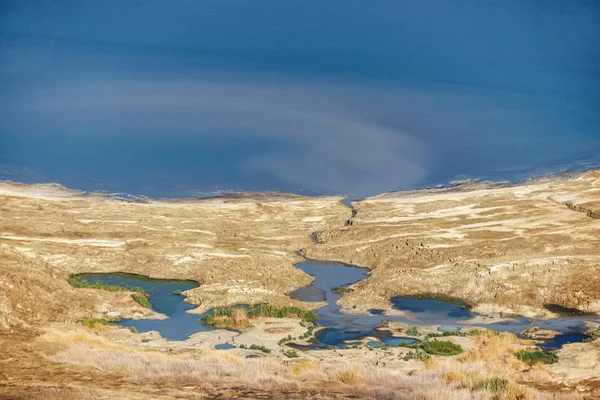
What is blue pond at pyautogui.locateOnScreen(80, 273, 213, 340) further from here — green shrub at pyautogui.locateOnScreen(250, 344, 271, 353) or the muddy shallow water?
green shrub at pyautogui.locateOnScreen(250, 344, 271, 353)

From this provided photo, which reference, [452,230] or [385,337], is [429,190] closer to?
[452,230]

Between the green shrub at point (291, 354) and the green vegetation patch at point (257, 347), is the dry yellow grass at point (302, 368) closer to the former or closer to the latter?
the green shrub at point (291, 354)

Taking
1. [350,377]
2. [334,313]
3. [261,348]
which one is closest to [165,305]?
[334,313]

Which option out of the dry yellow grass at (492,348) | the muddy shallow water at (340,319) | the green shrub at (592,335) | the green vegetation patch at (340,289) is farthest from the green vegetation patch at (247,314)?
the green shrub at (592,335)

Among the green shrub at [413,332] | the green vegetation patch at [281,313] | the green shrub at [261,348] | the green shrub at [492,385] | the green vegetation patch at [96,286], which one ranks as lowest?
the green shrub at [492,385]

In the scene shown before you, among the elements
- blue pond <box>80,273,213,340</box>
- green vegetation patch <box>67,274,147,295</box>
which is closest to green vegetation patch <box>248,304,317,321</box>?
blue pond <box>80,273,213,340</box>

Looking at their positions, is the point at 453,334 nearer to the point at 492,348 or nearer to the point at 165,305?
the point at 492,348
